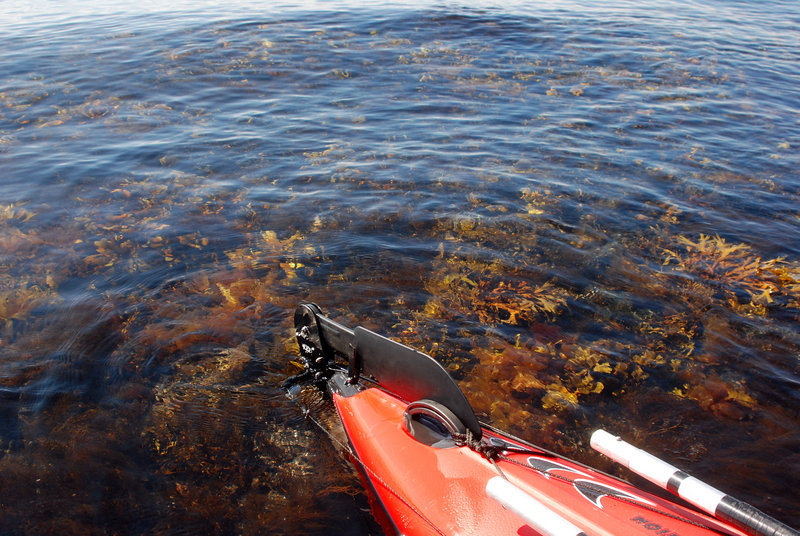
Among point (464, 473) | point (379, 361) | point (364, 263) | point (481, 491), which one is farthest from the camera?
point (364, 263)

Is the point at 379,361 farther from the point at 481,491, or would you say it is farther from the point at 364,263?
the point at 364,263

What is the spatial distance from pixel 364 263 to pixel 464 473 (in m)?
4.08

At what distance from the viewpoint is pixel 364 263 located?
719 cm

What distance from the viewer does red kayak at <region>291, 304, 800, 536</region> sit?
2.86 meters

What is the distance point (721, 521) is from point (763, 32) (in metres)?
22.1

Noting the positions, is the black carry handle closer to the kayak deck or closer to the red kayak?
the red kayak

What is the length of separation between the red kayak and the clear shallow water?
56 cm

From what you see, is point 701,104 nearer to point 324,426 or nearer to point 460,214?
point 460,214

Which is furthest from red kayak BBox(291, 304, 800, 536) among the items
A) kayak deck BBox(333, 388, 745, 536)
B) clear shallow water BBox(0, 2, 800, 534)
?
clear shallow water BBox(0, 2, 800, 534)

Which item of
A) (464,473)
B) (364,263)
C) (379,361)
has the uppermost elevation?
(379,361)

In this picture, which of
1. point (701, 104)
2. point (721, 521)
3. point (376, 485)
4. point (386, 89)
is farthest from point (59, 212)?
point (701, 104)

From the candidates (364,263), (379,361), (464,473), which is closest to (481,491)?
(464,473)

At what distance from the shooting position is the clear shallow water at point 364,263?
4.54m

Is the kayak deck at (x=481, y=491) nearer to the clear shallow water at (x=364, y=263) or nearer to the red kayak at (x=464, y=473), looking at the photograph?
the red kayak at (x=464, y=473)
